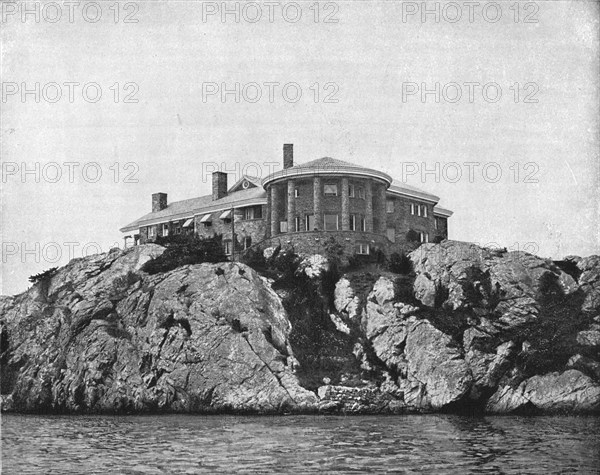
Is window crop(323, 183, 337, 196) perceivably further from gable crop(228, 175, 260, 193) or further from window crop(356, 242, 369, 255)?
gable crop(228, 175, 260, 193)

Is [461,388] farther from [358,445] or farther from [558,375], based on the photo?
[358,445]

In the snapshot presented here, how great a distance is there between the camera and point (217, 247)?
75.9 meters

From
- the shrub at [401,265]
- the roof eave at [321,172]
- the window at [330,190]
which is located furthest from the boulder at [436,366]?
the roof eave at [321,172]

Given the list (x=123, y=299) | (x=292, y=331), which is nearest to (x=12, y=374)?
(x=123, y=299)

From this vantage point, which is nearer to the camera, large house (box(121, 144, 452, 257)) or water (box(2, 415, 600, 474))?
water (box(2, 415, 600, 474))

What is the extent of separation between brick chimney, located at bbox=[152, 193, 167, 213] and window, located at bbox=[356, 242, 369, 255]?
30141 millimetres

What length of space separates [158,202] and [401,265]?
3453 cm

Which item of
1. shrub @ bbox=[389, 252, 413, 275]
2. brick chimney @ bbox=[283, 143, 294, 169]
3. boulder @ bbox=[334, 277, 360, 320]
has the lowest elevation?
boulder @ bbox=[334, 277, 360, 320]

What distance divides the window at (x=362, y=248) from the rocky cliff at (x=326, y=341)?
3.76 meters

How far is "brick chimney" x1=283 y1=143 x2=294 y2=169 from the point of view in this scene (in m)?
80.6

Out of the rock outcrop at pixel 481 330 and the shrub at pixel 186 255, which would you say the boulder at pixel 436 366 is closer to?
the rock outcrop at pixel 481 330

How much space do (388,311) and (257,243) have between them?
1671cm

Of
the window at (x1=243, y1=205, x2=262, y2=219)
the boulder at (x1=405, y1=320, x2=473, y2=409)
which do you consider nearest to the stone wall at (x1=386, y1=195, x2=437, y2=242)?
the window at (x1=243, y1=205, x2=262, y2=219)

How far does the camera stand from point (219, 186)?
88312 millimetres
